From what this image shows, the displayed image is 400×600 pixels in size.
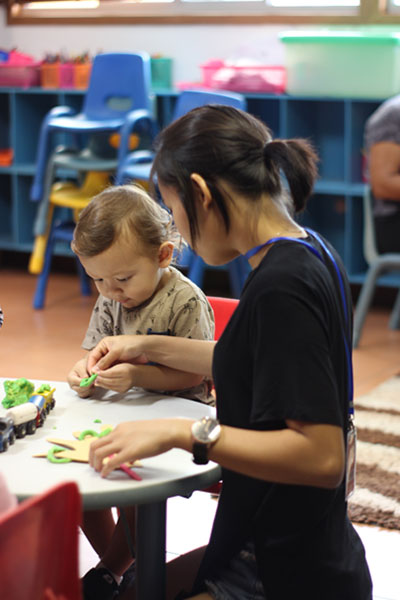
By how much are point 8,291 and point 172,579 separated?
3.82 m

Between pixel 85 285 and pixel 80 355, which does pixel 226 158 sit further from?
pixel 85 285

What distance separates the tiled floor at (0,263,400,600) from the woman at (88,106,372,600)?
861 mm

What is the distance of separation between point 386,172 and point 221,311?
210 centimetres

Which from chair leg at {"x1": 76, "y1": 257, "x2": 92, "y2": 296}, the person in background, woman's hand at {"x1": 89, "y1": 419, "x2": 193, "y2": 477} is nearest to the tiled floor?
chair leg at {"x1": 76, "y1": 257, "x2": 92, "y2": 296}

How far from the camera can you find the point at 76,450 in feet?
4.12

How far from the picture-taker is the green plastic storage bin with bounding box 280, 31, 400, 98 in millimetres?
4262

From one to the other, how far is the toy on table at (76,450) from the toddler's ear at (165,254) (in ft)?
1.37

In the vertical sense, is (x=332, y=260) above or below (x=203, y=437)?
above

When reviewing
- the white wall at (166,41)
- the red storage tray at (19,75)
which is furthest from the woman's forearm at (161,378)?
the red storage tray at (19,75)

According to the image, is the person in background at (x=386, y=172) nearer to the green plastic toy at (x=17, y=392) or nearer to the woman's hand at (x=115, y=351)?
the woman's hand at (x=115, y=351)

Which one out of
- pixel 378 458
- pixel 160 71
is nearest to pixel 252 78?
pixel 160 71

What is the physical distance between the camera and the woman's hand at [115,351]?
5.07 feet

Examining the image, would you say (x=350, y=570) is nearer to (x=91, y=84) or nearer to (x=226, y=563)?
(x=226, y=563)

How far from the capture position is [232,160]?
1.21 metres
